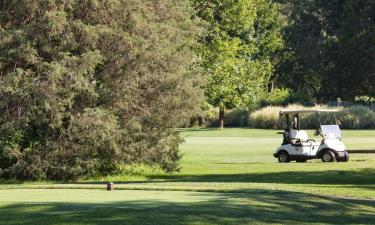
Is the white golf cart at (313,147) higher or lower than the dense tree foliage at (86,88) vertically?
lower

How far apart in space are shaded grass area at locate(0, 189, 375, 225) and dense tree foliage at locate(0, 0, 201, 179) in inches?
337

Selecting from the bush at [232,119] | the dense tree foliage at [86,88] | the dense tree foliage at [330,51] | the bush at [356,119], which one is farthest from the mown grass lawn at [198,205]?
the dense tree foliage at [330,51]

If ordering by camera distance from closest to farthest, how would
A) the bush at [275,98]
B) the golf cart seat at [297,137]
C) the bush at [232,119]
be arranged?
the golf cart seat at [297,137]
the bush at [232,119]
the bush at [275,98]

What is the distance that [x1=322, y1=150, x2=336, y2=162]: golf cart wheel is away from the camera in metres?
34.1

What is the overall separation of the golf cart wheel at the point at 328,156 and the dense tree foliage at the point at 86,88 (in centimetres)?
825

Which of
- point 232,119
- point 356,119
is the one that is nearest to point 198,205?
point 356,119

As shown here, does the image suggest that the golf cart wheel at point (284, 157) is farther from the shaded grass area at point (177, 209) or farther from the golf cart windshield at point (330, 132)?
the shaded grass area at point (177, 209)

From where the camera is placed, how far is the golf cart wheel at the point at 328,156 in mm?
34094

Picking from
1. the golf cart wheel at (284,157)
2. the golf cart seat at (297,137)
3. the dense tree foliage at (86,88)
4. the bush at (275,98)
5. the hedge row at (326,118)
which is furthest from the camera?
the bush at (275,98)

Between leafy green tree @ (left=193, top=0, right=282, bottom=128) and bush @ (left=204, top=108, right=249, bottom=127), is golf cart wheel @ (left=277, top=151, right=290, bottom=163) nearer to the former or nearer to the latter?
leafy green tree @ (left=193, top=0, right=282, bottom=128)

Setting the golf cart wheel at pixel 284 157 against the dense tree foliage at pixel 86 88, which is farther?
the golf cart wheel at pixel 284 157

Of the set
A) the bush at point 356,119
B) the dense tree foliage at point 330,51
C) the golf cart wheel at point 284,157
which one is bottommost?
the golf cart wheel at point 284,157

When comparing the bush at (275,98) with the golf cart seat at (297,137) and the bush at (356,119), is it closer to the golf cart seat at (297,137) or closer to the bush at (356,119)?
the bush at (356,119)

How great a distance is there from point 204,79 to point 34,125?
698 centimetres
